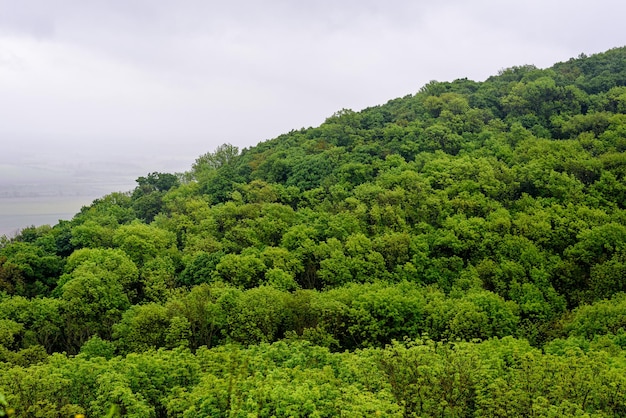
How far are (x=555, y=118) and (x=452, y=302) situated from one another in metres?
41.0

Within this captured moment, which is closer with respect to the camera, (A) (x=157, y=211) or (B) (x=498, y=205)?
(B) (x=498, y=205)

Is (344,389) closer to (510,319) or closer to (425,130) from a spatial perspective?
(510,319)

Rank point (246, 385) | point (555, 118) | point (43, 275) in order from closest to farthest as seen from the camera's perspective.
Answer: point (246, 385) < point (43, 275) < point (555, 118)

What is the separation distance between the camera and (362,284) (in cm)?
3722

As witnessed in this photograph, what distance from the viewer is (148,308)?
30.7m

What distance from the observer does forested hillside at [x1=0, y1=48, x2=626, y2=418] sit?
19.8 m

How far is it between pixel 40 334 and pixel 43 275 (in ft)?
41.2

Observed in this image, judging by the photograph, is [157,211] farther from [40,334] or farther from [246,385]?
[246,385]

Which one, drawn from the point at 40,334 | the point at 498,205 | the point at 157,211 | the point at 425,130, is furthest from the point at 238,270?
the point at 425,130

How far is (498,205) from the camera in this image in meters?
Answer: 44.2

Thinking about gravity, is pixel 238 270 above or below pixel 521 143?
below

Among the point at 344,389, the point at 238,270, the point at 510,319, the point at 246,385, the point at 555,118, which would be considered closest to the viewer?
the point at 344,389

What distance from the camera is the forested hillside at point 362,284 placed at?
19750 millimetres

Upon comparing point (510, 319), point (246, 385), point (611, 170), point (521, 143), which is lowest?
point (510, 319)
